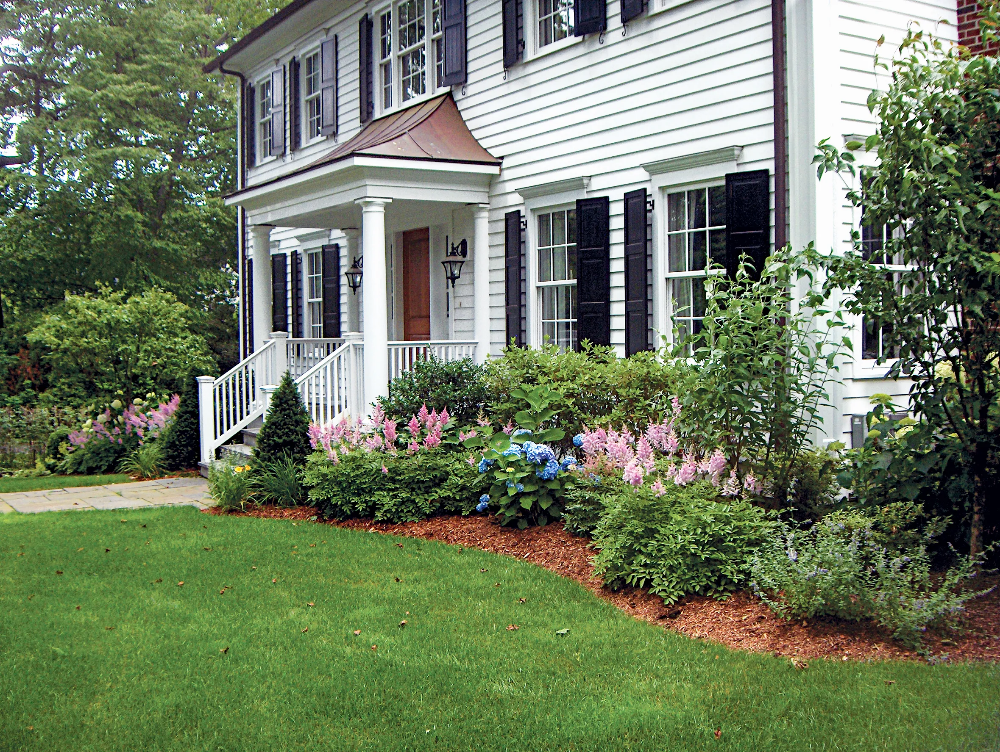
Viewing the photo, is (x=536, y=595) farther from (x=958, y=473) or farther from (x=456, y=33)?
(x=456, y=33)

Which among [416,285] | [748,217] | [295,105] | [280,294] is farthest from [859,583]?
[280,294]

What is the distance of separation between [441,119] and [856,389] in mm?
6164

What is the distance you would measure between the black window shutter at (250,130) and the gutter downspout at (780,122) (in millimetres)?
11823

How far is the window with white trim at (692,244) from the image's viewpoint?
8.36m

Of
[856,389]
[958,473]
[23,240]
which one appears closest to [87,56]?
[23,240]

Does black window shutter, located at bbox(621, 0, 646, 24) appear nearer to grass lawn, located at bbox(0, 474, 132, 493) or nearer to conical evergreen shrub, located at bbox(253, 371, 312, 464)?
→ conical evergreen shrub, located at bbox(253, 371, 312, 464)

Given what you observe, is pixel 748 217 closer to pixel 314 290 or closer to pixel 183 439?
pixel 183 439

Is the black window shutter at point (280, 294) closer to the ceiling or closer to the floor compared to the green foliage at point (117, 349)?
closer to the ceiling

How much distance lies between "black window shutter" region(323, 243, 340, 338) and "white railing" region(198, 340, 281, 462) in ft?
6.95

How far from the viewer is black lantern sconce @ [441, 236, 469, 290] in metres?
11.6

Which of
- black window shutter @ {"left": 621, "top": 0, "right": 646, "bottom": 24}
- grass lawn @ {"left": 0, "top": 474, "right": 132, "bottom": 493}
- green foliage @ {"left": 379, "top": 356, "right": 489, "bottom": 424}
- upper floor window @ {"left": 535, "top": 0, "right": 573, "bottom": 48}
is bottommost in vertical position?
grass lawn @ {"left": 0, "top": 474, "right": 132, "bottom": 493}

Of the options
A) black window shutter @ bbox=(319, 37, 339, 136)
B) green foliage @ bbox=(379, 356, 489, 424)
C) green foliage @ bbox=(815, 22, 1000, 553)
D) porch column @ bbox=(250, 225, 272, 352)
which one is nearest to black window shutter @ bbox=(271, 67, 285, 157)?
black window shutter @ bbox=(319, 37, 339, 136)

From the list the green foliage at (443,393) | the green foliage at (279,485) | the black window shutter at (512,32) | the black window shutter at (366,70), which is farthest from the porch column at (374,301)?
the black window shutter at (366,70)

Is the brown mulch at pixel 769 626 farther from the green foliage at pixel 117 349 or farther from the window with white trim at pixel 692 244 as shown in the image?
the green foliage at pixel 117 349
